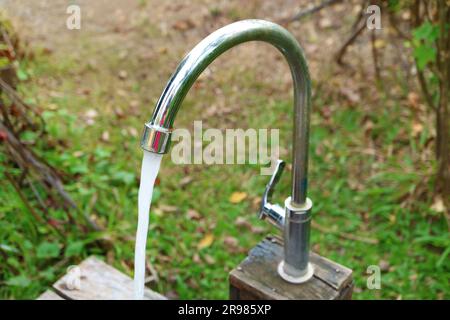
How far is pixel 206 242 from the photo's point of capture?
2836mm

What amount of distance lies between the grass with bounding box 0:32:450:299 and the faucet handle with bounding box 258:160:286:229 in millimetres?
965

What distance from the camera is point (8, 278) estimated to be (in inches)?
94.7

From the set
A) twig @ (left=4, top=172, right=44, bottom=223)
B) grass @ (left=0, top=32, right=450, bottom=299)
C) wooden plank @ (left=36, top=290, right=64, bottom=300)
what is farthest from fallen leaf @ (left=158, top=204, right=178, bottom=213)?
wooden plank @ (left=36, top=290, right=64, bottom=300)

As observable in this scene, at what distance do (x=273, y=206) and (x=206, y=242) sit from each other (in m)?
1.17

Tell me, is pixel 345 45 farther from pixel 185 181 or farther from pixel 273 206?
pixel 273 206

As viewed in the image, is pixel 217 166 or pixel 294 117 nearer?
pixel 294 117

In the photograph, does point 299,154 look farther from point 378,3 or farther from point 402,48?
point 402,48

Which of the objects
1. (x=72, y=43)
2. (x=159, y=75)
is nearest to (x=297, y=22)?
(x=159, y=75)

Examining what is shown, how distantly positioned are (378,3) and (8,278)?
7.68 feet

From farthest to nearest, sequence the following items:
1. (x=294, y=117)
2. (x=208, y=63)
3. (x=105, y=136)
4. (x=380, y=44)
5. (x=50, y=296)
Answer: (x=380, y=44) → (x=105, y=136) → (x=50, y=296) → (x=294, y=117) → (x=208, y=63)

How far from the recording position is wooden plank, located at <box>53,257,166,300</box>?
199 cm

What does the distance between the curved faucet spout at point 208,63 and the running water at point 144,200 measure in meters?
0.08

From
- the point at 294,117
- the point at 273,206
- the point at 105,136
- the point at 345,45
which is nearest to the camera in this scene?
the point at 294,117

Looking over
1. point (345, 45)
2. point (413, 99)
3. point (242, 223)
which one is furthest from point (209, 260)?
point (345, 45)
